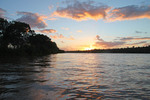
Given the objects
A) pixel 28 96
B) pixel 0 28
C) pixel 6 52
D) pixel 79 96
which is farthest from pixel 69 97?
pixel 0 28

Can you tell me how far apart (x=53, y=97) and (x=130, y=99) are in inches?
158

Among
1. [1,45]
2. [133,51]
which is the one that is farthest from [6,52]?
[133,51]

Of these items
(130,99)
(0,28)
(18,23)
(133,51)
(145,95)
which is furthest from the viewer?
(133,51)

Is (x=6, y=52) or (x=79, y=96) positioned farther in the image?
(x=6, y=52)

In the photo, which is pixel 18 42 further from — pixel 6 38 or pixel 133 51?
pixel 133 51

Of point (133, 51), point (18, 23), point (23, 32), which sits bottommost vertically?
point (133, 51)

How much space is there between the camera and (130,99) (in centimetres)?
625

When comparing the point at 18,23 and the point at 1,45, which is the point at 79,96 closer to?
the point at 1,45

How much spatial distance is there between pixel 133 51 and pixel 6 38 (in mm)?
187497

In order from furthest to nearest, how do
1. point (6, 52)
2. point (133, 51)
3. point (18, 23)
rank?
1. point (133, 51)
2. point (18, 23)
3. point (6, 52)

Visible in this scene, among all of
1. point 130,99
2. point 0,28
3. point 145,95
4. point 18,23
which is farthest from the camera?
point 18,23

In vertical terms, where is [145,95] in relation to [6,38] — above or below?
below

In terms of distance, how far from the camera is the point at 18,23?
56156 mm

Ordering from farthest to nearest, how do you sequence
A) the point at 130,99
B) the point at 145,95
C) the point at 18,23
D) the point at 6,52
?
the point at 18,23 → the point at 6,52 → the point at 145,95 → the point at 130,99
